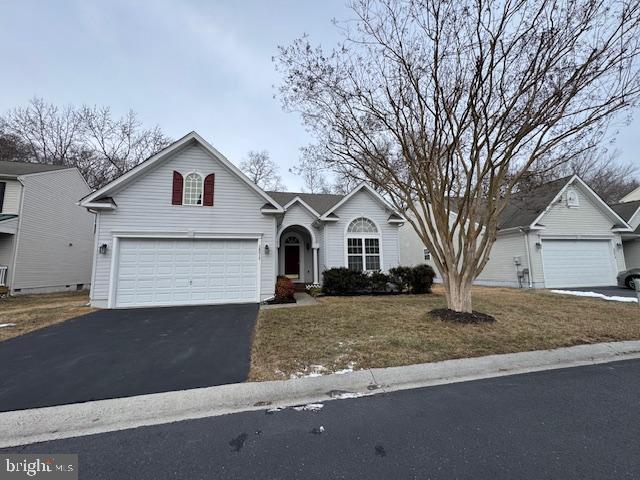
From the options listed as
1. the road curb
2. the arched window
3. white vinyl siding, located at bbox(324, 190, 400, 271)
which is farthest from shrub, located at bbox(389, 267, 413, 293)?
the arched window

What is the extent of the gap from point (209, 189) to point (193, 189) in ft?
2.02

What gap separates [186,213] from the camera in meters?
10.7

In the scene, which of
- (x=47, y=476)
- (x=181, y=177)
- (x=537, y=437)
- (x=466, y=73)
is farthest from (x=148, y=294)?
(x=466, y=73)

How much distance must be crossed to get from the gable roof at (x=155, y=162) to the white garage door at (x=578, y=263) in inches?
563

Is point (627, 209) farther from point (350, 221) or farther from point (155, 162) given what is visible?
point (155, 162)

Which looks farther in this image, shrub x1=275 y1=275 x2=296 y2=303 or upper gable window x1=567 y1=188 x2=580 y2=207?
upper gable window x1=567 y1=188 x2=580 y2=207

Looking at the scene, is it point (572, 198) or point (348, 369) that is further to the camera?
point (572, 198)

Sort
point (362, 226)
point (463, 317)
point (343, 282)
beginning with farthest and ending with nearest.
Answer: point (362, 226), point (343, 282), point (463, 317)

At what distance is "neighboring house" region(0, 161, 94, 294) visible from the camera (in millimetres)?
13852

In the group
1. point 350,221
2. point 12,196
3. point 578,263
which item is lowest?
point 578,263

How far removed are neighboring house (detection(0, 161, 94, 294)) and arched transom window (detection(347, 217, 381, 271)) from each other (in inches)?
651

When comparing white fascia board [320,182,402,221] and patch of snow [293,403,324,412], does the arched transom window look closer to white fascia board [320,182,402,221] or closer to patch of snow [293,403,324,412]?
white fascia board [320,182,402,221]

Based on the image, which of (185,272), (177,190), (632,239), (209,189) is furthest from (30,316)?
(632,239)

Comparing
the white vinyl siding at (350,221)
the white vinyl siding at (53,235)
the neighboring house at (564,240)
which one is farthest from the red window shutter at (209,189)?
the neighboring house at (564,240)
